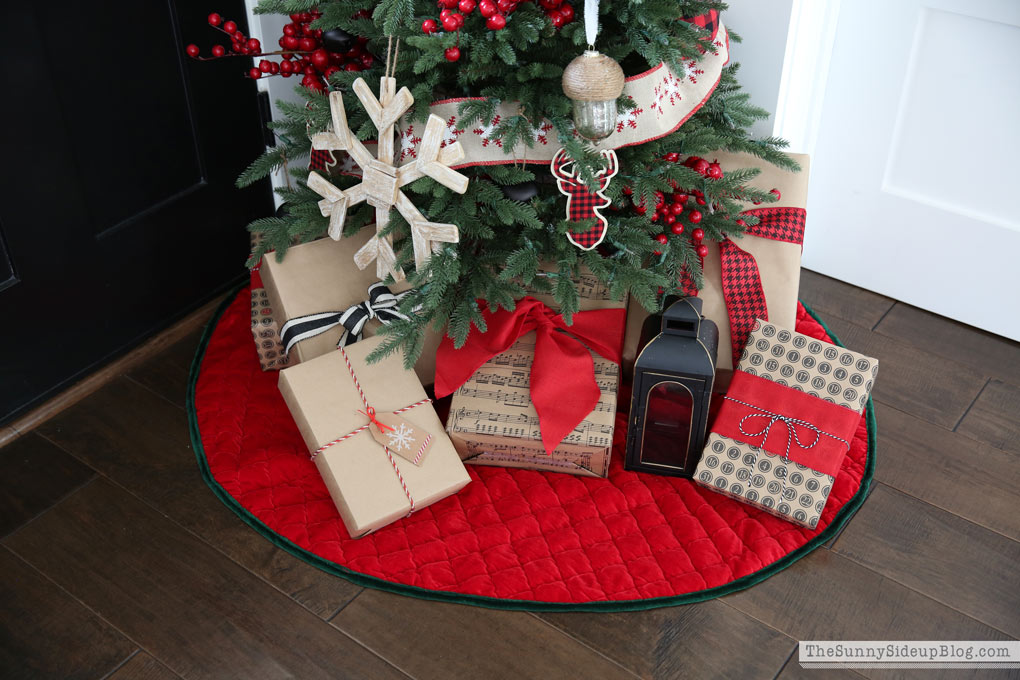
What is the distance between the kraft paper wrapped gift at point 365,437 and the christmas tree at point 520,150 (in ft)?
0.37

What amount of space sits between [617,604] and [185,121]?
4.24ft

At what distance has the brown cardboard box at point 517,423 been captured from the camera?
1.58 metres

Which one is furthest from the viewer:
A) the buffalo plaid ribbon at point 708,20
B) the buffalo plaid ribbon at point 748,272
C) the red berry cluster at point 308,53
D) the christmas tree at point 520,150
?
the buffalo plaid ribbon at point 748,272

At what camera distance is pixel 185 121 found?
6.23 feet

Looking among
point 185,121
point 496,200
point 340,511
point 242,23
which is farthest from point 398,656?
point 242,23

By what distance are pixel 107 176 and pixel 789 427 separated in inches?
53.5

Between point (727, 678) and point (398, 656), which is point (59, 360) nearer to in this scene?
point (398, 656)

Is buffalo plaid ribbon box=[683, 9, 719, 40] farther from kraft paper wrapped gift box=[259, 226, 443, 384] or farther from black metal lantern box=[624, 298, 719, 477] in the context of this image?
kraft paper wrapped gift box=[259, 226, 443, 384]

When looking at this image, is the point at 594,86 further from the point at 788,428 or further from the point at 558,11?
the point at 788,428

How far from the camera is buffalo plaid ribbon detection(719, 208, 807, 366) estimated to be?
169cm

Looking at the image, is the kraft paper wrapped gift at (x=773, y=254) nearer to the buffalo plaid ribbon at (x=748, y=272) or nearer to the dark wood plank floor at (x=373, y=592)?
the buffalo plaid ribbon at (x=748, y=272)

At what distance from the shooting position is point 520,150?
4.66 ft

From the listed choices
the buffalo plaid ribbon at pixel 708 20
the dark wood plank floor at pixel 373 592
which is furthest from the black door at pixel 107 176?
the buffalo plaid ribbon at pixel 708 20

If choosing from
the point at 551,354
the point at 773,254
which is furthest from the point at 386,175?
the point at 773,254
